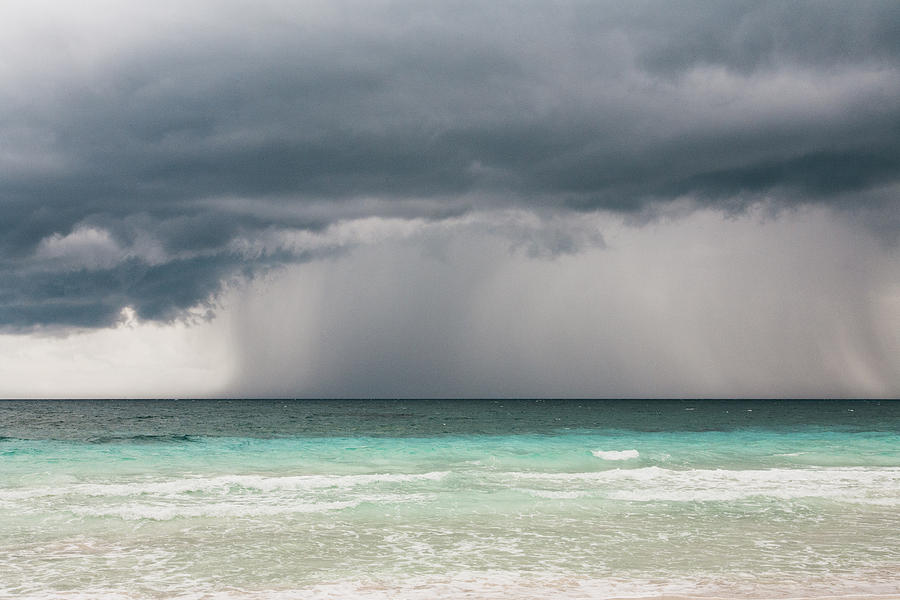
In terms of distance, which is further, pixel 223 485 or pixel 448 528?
pixel 223 485

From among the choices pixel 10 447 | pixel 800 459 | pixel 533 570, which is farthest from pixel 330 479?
pixel 10 447

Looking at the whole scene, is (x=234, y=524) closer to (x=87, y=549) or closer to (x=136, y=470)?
(x=87, y=549)

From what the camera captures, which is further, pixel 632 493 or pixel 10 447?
pixel 10 447

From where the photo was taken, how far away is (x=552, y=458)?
32.7 metres

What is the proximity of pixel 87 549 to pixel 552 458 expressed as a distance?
2224cm

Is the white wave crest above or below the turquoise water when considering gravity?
below

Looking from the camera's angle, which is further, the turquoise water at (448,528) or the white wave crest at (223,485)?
the white wave crest at (223,485)

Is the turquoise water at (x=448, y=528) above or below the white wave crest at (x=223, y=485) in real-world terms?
A: above

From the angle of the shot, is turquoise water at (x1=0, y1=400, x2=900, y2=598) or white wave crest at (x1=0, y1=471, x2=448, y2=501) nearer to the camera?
turquoise water at (x1=0, y1=400, x2=900, y2=598)

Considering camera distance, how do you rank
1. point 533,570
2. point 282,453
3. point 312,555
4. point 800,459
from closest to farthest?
point 533,570
point 312,555
point 800,459
point 282,453

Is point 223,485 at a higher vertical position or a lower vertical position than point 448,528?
lower

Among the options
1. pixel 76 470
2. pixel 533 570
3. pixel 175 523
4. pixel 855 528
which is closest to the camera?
pixel 533 570

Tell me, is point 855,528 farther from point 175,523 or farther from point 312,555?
point 175,523

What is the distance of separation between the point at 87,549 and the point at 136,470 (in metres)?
14.7
